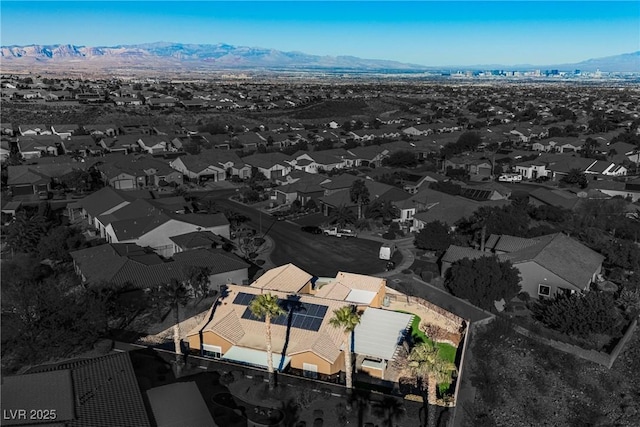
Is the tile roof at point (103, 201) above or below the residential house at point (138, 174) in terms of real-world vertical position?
above

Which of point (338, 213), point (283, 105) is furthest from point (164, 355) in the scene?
point (283, 105)

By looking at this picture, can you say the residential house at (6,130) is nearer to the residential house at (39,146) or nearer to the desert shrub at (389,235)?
the residential house at (39,146)

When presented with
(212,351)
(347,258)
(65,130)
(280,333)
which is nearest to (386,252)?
(347,258)

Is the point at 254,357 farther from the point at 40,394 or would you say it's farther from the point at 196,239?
the point at 196,239

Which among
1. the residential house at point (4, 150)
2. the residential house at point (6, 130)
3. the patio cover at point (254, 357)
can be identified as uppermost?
the patio cover at point (254, 357)

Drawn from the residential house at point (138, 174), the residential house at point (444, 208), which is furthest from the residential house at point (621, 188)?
the residential house at point (138, 174)

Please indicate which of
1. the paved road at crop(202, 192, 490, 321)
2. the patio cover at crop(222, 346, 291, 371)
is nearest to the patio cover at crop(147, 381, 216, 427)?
the patio cover at crop(222, 346, 291, 371)

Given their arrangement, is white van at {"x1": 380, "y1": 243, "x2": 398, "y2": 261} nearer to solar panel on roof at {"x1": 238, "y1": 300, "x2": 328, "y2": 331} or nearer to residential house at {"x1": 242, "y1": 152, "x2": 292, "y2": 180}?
solar panel on roof at {"x1": 238, "y1": 300, "x2": 328, "y2": 331}
